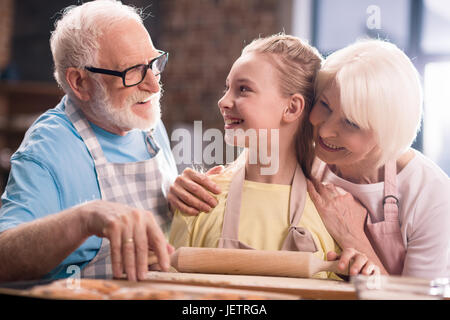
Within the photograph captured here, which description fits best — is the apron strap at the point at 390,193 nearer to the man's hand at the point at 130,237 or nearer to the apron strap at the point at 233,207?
the apron strap at the point at 233,207

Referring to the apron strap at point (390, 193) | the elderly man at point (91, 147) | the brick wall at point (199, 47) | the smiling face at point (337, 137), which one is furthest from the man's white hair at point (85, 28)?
the brick wall at point (199, 47)

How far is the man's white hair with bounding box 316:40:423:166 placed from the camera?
2.38 feet

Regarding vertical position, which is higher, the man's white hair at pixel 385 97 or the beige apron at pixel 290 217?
the man's white hair at pixel 385 97

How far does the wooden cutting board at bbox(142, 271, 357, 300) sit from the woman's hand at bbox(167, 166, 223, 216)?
13 cm

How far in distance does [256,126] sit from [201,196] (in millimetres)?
139

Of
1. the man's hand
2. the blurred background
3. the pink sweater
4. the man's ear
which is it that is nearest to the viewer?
the man's hand

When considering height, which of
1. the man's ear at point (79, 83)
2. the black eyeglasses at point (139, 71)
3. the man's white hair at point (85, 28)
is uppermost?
the man's white hair at point (85, 28)

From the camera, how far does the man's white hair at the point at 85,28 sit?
91 centimetres

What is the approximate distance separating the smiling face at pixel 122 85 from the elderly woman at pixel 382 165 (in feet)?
1.02

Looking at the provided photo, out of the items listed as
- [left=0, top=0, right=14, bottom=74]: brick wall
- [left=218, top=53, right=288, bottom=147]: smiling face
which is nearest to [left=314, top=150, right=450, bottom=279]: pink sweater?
[left=218, top=53, right=288, bottom=147]: smiling face

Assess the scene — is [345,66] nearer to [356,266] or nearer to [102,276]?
[356,266]

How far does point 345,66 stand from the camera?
750 mm

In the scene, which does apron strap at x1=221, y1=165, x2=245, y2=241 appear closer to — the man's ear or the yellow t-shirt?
the yellow t-shirt

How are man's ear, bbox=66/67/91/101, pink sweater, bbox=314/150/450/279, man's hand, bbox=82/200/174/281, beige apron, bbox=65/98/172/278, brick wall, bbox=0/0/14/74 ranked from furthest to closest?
brick wall, bbox=0/0/14/74 < man's ear, bbox=66/67/91/101 < beige apron, bbox=65/98/172/278 < pink sweater, bbox=314/150/450/279 < man's hand, bbox=82/200/174/281
